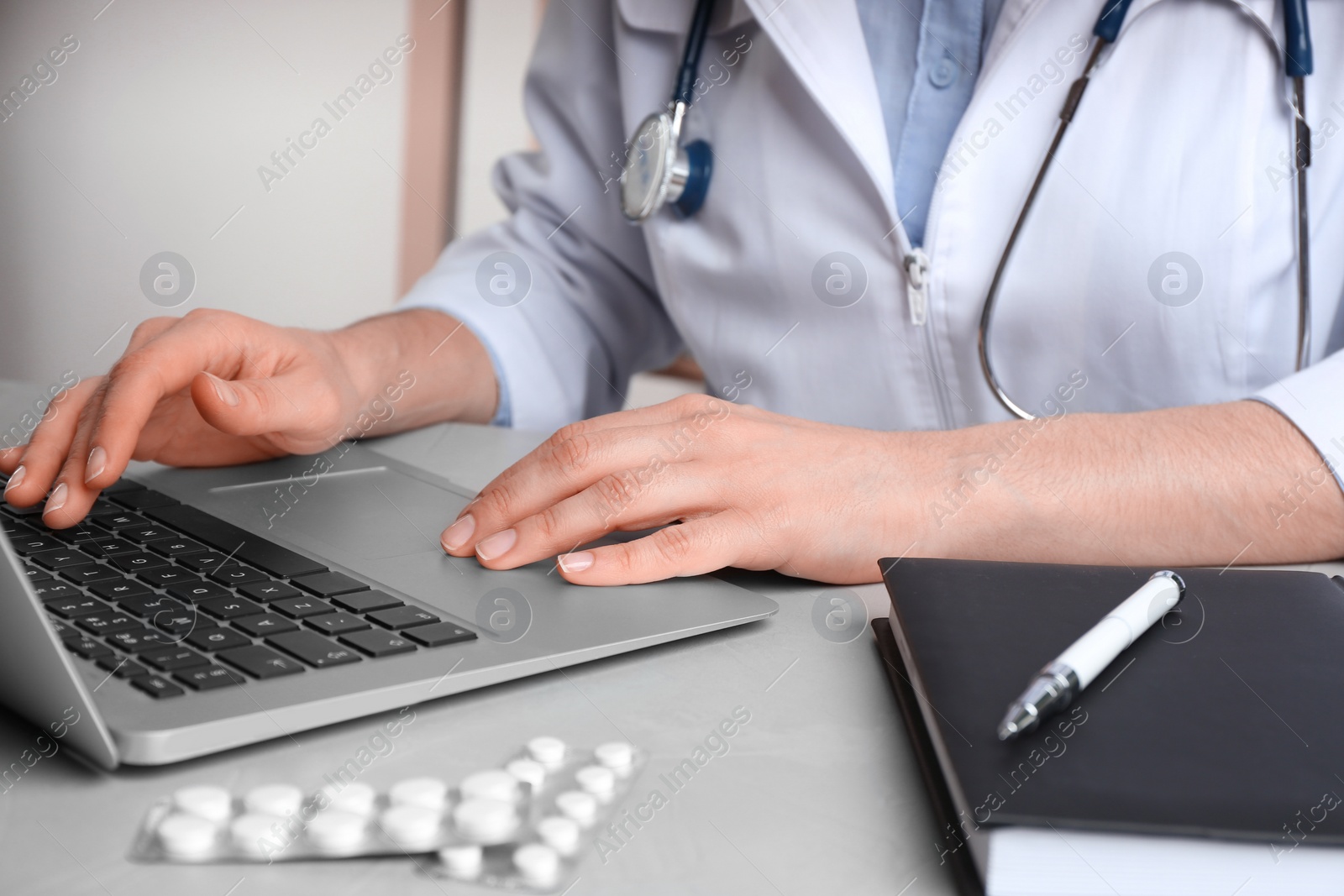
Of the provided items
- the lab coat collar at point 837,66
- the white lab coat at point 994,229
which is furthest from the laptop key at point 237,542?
the lab coat collar at point 837,66

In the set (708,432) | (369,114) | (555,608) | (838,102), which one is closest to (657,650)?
(555,608)

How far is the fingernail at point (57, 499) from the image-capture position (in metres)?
0.58

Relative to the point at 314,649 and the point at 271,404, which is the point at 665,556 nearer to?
the point at 314,649

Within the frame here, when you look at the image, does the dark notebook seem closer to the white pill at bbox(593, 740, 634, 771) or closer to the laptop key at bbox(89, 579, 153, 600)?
the white pill at bbox(593, 740, 634, 771)

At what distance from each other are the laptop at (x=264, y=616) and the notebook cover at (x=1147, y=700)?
0.39 ft

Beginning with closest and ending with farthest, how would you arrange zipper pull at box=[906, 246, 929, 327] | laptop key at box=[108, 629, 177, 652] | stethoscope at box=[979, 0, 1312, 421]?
laptop key at box=[108, 629, 177, 652] < stethoscope at box=[979, 0, 1312, 421] < zipper pull at box=[906, 246, 929, 327]

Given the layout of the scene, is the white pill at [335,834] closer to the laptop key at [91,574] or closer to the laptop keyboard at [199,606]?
the laptop keyboard at [199,606]

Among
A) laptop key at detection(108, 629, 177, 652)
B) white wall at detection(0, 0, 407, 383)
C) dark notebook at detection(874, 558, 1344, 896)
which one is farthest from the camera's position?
white wall at detection(0, 0, 407, 383)

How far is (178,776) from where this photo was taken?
371mm

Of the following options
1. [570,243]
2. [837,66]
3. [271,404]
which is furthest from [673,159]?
[271,404]

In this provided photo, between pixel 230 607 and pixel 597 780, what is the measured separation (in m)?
0.20

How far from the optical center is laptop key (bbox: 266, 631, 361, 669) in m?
0.43

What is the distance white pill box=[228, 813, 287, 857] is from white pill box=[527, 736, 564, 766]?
9 cm

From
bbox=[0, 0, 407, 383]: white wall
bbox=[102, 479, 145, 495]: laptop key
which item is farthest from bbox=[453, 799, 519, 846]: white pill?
bbox=[0, 0, 407, 383]: white wall
